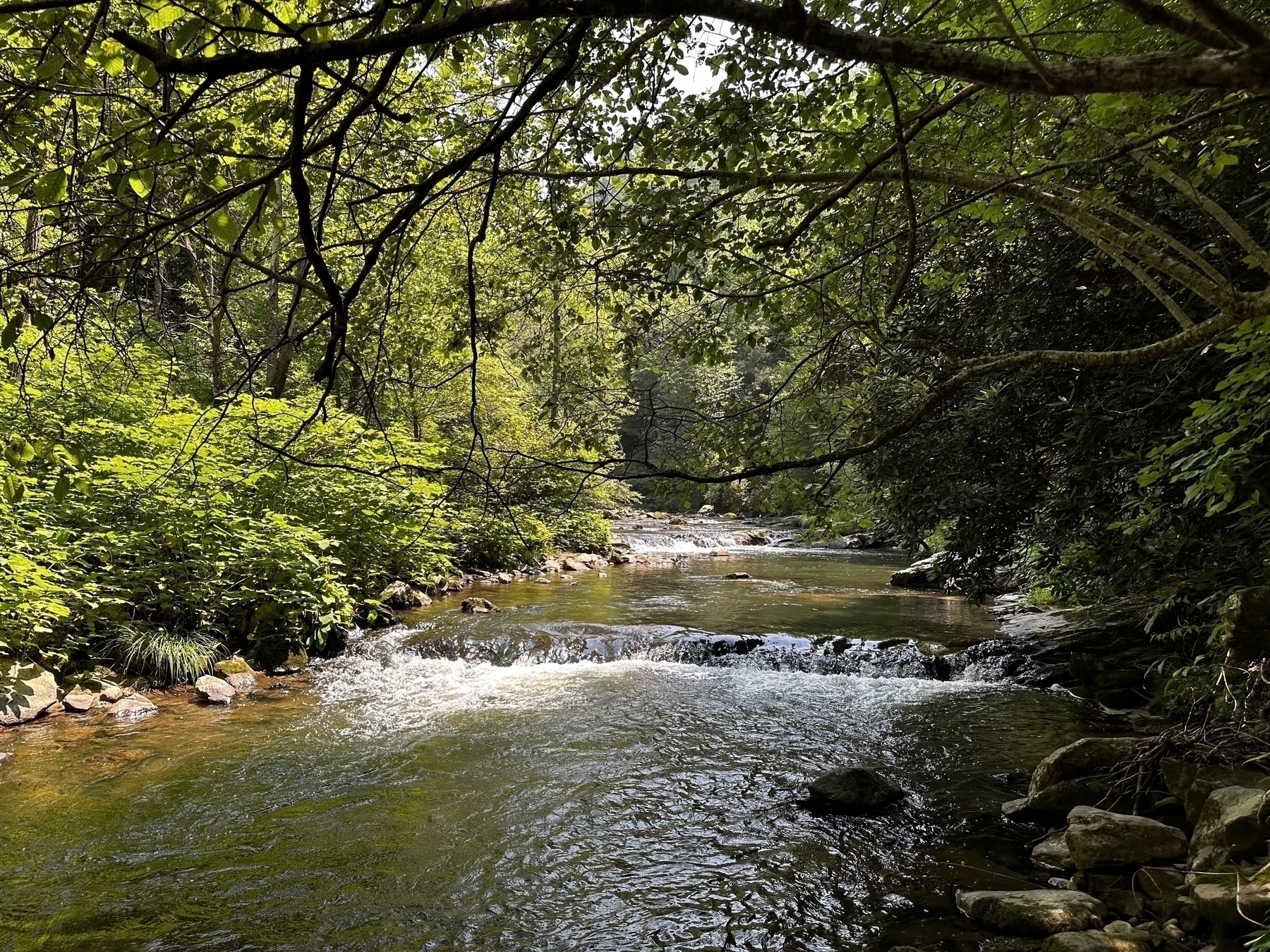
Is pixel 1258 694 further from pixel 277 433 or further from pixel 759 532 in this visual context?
pixel 759 532

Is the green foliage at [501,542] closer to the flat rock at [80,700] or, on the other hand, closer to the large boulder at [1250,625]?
the flat rock at [80,700]

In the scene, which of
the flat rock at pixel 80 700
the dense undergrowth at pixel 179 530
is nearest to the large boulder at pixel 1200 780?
the dense undergrowth at pixel 179 530

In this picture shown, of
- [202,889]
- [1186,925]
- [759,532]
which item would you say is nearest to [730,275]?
[1186,925]

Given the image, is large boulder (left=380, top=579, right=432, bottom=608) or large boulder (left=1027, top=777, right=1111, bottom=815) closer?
large boulder (left=1027, top=777, right=1111, bottom=815)

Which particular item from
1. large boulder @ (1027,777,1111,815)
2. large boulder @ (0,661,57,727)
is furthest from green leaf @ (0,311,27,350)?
large boulder @ (0,661,57,727)

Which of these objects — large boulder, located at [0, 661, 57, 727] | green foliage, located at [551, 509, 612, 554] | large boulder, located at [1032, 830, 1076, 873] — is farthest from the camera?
green foliage, located at [551, 509, 612, 554]

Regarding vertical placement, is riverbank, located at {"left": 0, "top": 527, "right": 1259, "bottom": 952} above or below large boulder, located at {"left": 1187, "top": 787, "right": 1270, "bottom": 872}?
below

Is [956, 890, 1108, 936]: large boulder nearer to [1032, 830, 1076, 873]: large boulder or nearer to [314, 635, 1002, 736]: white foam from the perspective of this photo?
[1032, 830, 1076, 873]: large boulder

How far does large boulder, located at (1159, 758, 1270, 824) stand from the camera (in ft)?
14.2

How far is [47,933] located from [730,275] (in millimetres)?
5747

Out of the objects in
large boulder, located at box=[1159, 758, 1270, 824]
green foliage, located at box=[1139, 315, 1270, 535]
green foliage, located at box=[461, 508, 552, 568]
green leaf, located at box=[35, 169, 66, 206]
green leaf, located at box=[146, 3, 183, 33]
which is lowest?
large boulder, located at box=[1159, 758, 1270, 824]

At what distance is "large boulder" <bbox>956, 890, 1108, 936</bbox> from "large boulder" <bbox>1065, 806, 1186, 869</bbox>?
318 mm

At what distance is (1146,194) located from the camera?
6070 mm

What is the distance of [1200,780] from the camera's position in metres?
4.48
